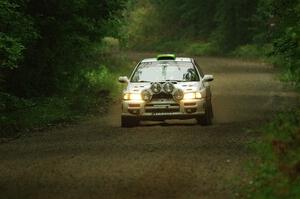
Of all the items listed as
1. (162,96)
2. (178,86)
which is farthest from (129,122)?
(178,86)

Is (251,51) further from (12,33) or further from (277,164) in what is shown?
(277,164)

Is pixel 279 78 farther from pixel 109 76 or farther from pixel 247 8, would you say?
pixel 247 8

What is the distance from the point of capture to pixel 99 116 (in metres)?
23.7

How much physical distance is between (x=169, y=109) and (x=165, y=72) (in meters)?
1.58

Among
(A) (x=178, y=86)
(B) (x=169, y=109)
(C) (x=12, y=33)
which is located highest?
(C) (x=12, y=33)

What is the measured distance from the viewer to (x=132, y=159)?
1420cm

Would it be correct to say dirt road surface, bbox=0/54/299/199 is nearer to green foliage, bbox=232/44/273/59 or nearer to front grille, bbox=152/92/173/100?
front grille, bbox=152/92/173/100

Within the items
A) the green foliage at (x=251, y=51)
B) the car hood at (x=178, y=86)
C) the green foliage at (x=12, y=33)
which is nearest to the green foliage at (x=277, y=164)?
the car hood at (x=178, y=86)

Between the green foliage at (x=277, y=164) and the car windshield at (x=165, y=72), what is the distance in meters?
5.32

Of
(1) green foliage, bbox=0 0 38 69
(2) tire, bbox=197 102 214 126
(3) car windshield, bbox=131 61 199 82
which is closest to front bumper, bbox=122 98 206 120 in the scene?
(2) tire, bbox=197 102 214 126

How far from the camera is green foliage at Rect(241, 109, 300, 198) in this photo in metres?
10.0

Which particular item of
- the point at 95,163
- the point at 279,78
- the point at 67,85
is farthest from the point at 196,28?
the point at 95,163

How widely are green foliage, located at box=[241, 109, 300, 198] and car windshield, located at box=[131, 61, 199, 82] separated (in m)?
5.32

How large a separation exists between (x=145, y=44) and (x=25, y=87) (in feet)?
212
